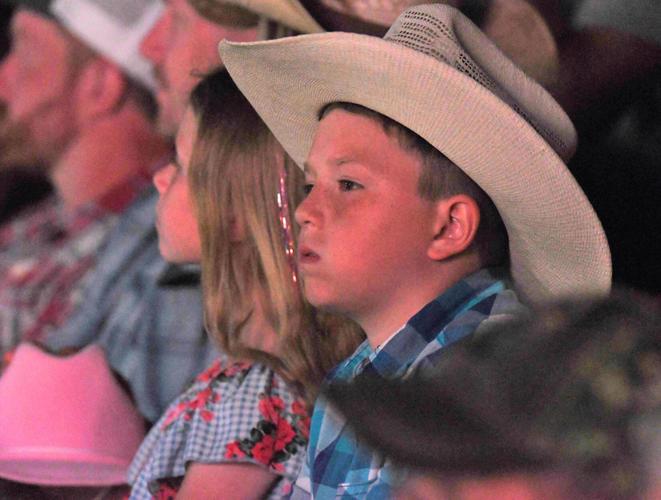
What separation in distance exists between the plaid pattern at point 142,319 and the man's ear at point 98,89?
1.74 ft

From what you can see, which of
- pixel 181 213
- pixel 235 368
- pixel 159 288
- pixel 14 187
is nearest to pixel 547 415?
pixel 235 368

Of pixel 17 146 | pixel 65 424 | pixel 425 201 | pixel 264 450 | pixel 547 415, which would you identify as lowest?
pixel 17 146

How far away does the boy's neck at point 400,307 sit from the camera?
140 centimetres

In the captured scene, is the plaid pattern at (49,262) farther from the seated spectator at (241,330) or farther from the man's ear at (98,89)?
the seated spectator at (241,330)

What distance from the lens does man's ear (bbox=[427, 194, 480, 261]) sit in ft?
4.58

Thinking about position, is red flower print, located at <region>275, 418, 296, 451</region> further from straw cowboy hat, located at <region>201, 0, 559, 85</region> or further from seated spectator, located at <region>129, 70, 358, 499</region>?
straw cowboy hat, located at <region>201, 0, 559, 85</region>

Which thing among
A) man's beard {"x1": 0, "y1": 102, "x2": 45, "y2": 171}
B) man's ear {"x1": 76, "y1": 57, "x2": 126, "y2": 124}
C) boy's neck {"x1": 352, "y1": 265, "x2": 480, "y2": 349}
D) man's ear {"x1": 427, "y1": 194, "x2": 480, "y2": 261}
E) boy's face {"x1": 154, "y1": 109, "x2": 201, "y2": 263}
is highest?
man's ear {"x1": 427, "y1": 194, "x2": 480, "y2": 261}

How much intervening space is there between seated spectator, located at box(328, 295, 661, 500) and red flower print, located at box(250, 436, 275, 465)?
3.11 feet

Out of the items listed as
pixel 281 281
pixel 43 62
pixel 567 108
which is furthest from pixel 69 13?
pixel 281 281

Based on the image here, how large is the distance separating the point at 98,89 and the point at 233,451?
1921 millimetres

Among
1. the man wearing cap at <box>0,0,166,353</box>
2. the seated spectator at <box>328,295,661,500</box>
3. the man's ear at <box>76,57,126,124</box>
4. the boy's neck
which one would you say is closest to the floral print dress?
the boy's neck

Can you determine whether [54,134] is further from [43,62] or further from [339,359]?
[339,359]

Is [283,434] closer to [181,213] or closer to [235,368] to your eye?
[235,368]

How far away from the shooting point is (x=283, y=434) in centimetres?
162
